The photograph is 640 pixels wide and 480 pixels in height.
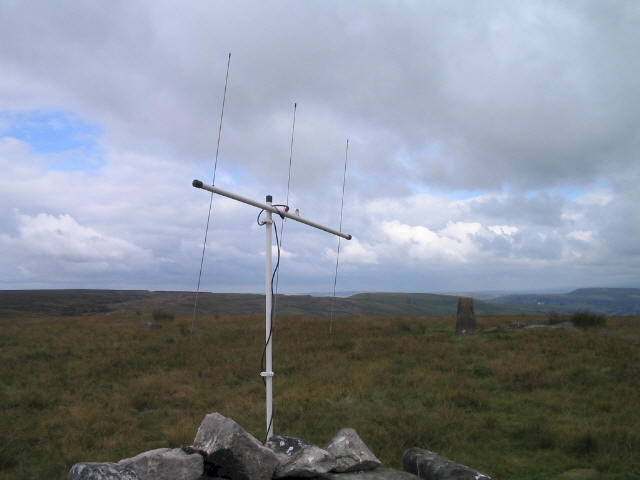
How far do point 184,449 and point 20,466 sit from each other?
14.3 feet

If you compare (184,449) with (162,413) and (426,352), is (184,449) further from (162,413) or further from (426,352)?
(426,352)

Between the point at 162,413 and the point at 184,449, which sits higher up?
the point at 184,449

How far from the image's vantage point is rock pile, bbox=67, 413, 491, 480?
5.34 meters

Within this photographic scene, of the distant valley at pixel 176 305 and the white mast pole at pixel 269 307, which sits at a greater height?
the white mast pole at pixel 269 307

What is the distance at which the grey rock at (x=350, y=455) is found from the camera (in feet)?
20.0

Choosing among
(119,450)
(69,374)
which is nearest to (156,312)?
(69,374)

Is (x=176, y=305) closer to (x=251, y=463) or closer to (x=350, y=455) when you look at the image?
(x=350, y=455)

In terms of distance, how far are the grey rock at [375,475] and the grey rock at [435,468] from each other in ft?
0.72

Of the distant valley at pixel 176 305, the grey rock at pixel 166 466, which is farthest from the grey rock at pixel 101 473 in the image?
the distant valley at pixel 176 305

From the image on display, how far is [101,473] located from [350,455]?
9.43 feet

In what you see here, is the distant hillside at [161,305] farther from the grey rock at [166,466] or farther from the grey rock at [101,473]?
the grey rock at [101,473]

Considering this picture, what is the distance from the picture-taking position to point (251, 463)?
5.66 metres

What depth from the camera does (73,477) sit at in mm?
4891

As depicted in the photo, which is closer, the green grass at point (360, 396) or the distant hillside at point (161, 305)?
the green grass at point (360, 396)
